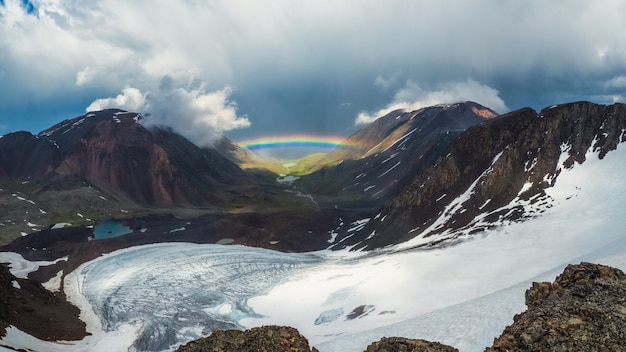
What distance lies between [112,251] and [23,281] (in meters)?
36.5

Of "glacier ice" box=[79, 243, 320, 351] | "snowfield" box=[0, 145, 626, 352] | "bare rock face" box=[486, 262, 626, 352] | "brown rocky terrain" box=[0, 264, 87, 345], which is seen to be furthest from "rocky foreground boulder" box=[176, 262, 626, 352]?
"glacier ice" box=[79, 243, 320, 351]

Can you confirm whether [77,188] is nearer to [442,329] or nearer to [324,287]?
[324,287]

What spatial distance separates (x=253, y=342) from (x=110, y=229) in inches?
5256

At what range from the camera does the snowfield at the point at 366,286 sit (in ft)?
111

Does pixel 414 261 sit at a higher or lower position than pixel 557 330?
higher

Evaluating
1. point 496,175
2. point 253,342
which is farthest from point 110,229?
point 253,342

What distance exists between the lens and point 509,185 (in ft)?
257

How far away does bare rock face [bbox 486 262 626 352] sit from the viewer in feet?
40.5

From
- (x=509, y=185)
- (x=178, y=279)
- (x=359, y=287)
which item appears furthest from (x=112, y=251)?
(x=509, y=185)

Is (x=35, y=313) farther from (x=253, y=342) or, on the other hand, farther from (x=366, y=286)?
(x=253, y=342)

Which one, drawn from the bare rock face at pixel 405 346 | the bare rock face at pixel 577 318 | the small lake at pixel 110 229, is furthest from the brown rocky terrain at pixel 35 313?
the small lake at pixel 110 229

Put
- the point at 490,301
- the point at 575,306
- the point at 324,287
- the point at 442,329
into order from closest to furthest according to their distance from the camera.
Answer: the point at 575,306, the point at 442,329, the point at 490,301, the point at 324,287

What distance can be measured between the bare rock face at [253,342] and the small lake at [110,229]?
121 m

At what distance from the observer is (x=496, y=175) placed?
82000mm
